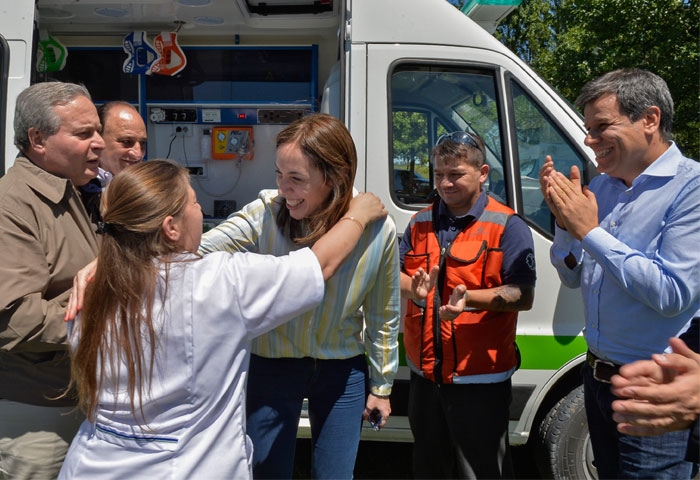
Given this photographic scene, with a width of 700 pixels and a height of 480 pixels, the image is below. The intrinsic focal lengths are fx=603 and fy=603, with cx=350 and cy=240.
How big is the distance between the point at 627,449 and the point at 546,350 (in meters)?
1.16

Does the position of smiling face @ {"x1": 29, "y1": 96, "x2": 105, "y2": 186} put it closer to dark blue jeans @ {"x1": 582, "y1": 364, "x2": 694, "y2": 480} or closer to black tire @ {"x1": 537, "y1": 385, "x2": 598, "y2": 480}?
dark blue jeans @ {"x1": 582, "y1": 364, "x2": 694, "y2": 480}

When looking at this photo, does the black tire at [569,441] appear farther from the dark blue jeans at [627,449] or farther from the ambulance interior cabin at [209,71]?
the ambulance interior cabin at [209,71]

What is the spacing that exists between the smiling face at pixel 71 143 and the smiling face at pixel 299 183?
2.25ft

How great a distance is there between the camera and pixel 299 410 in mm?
2033

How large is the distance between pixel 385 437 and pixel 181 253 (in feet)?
6.82

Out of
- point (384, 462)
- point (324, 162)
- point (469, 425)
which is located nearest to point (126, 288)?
point (324, 162)

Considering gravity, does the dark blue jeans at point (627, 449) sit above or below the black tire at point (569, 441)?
above

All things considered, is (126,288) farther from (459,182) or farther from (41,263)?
(459,182)

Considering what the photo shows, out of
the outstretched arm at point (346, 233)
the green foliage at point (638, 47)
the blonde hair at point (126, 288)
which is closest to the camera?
the blonde hair at point (126, 288)

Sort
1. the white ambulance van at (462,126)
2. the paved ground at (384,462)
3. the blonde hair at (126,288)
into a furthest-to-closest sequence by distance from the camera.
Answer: the paved ground at (384,462) → the white ambulance van at (462,126) → the blonde hair at (126,288)

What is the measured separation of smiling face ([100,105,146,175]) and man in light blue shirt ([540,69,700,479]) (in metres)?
1.84

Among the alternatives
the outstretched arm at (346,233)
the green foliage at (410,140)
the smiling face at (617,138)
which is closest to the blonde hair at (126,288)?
the outstretched arm at (346,233)

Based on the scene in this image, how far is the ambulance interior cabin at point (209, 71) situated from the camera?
4527mm

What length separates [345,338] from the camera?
204 cm
